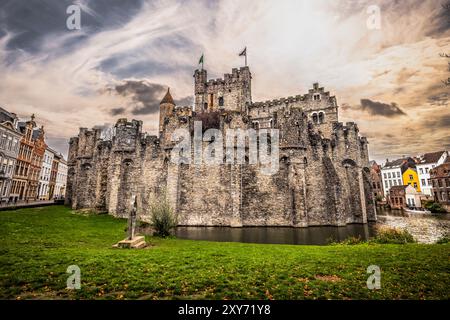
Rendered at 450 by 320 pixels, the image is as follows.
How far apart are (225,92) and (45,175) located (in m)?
43.8

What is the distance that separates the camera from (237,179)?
82.1 ft

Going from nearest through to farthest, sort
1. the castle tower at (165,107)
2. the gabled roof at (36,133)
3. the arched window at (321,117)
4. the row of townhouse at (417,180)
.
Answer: the arched window at (321,117)
the gabled roof at (36,133)
the castle tower at (165,107)
the row of townhouse at (417,180)

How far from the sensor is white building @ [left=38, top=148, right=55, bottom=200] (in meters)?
49.3

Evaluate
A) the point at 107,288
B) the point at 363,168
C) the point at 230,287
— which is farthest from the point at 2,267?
the point at 363,168

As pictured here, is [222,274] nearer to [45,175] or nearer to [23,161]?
[23,161]

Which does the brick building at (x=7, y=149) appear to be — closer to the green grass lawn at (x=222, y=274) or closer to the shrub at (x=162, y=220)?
the shrub at (x=162, y=220)

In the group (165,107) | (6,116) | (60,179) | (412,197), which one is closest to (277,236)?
(165,107)

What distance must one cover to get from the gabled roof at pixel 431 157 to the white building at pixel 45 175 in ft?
294

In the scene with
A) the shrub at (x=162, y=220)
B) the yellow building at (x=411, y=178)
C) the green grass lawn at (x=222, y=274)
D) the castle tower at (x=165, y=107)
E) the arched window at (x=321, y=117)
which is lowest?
the green grass lawn at (x=222, y=274)

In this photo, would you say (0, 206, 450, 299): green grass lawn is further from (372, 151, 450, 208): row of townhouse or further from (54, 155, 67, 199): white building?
(54, 155, 67, 199): white building

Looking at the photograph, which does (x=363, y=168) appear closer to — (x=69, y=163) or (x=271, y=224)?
(x=271, y=224)

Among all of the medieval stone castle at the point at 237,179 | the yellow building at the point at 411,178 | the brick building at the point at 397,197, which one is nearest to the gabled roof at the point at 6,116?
the medieval stone castle at the point at 237,179

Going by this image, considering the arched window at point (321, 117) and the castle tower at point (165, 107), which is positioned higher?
the castle tower at point (165, 107)

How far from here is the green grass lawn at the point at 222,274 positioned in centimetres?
591
